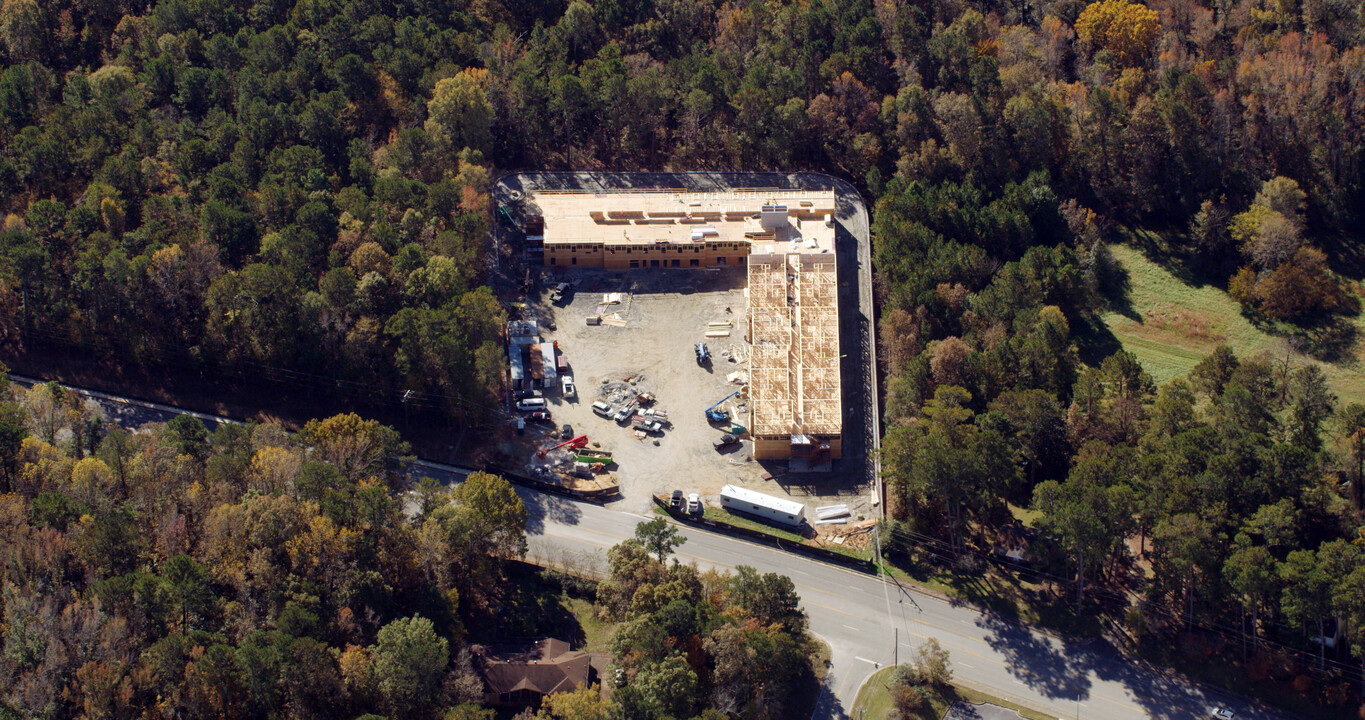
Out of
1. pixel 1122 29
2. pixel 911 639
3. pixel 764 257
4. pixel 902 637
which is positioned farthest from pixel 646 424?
pixel 1122 29

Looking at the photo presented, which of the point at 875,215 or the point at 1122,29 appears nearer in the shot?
the point at 875,215

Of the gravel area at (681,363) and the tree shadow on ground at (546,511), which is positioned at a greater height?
the gravel area at (681,363)

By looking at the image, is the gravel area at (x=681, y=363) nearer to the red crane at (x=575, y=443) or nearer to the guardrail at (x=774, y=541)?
the red crane at (x=575, y=443)

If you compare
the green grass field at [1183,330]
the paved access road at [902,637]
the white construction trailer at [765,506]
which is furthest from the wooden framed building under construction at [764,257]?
the green grass field at [1183,330]

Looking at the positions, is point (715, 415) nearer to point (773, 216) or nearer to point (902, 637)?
point (773, 216)

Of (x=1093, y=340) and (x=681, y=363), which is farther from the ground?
(x=681, y=363)

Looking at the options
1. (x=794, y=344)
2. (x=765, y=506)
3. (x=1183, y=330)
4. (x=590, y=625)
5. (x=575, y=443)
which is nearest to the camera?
(x=590, y=625)
